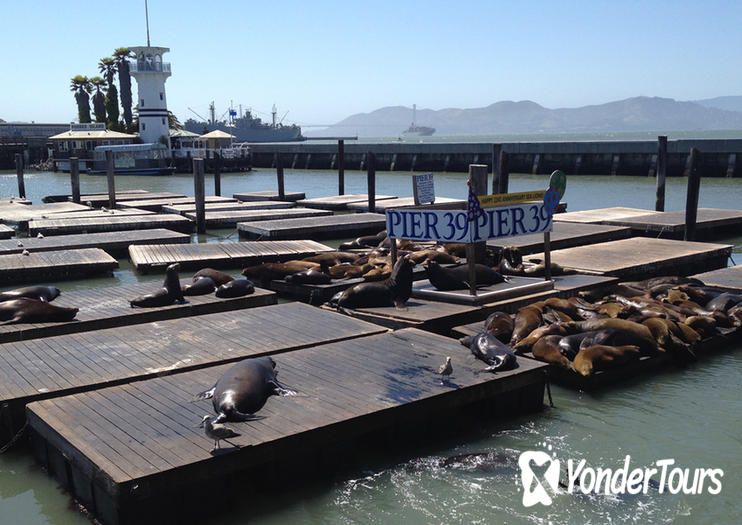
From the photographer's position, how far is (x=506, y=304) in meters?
7.75

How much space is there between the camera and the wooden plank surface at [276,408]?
4.03 metres

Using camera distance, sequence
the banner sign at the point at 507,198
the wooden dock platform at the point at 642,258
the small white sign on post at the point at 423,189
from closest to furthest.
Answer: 1. the banner sign at the point at 507,198
2. the small white sign on post at the point at 423,189
3. the wooden dock platform at the point at 642,258

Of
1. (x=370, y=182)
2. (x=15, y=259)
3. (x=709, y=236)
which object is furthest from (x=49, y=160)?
(x=709, y=236)

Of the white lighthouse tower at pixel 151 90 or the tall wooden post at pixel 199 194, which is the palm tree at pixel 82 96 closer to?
the white lighthouse tower at pixel 151 90

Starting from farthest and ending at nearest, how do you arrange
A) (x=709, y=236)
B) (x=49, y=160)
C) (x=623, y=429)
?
(x=49, y=160), (x=709, y=236), (x=623, y=429)

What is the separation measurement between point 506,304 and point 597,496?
138 inches

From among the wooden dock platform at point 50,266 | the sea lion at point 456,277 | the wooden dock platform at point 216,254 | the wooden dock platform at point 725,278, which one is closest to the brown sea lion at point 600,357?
the sea lion at point 456,277

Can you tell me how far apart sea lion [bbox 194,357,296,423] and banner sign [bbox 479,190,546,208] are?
349 cm

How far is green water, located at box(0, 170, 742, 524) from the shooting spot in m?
4.23

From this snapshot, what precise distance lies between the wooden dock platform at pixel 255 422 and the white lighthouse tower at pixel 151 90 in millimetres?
44383

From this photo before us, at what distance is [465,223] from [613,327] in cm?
183

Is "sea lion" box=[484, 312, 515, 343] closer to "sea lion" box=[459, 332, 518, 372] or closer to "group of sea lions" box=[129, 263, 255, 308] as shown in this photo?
"sea lion" box=[459, 332, 518, 372]

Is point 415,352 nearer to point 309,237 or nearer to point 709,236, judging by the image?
point 309,237

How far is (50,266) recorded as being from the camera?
439 inches
